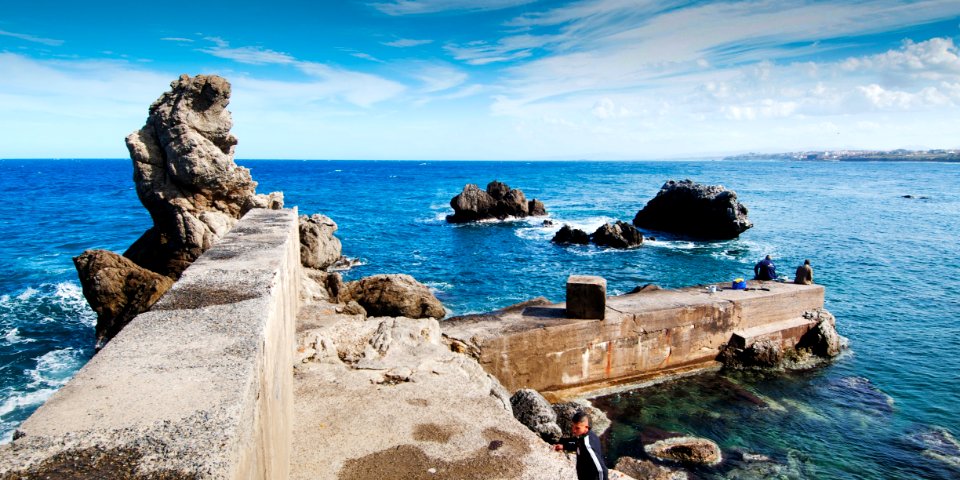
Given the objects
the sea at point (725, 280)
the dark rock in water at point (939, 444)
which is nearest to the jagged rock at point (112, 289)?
the sea at point (725, 280)

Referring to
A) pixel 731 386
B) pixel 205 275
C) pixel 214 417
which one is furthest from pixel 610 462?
pixel 214 417

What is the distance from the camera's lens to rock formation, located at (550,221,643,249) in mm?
31219

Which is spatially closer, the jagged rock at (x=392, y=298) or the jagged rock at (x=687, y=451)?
the jagged rock at (x=687, y=451)

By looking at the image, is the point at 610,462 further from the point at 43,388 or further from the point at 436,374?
the point at 43,388

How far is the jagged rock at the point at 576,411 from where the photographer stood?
364 inches

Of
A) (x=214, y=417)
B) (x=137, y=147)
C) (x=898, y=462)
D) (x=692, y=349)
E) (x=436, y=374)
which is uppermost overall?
(x=137, y=147)

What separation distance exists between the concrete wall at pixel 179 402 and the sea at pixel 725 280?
7614mm

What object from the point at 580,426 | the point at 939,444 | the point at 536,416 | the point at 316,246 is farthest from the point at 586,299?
the point at 316,246

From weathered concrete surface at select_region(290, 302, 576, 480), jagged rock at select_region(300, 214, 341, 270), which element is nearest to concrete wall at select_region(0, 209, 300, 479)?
weathered concrete surface at select_region(290, 302, 576, 480)

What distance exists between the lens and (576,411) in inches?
375

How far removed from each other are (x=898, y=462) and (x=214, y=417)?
1230 cm

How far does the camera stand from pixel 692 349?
13.4 meters

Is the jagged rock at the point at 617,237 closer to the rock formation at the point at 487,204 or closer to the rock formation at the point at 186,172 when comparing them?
the rock formation at the point at 487,204

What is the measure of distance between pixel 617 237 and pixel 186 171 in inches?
898
